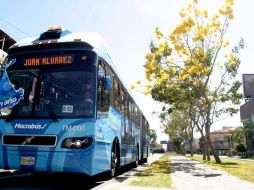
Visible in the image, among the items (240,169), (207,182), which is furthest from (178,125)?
(207,182)

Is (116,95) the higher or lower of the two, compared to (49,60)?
lower

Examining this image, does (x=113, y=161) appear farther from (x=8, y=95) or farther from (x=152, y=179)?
(x=8, y=95)

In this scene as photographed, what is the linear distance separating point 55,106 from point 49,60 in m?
1.25

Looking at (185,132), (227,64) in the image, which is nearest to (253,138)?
(185,132)

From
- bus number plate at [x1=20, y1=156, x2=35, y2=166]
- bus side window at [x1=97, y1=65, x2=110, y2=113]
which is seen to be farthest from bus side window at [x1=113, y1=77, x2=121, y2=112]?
bus number plate at [x1=20, y1=156, x2=35, y2=166]

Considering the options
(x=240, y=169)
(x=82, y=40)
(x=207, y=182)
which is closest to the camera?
(x=82, y=40)

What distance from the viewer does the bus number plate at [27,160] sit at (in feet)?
26.2

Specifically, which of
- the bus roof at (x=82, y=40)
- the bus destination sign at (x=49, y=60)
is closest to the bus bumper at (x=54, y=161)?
the bus destination sign at (x=49, y=60)

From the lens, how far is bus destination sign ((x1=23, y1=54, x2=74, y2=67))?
8570 mm

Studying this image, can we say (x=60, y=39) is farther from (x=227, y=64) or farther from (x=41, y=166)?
(x=227, y=64)

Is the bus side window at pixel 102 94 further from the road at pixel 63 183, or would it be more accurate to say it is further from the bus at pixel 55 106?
the road at pixel 63 183

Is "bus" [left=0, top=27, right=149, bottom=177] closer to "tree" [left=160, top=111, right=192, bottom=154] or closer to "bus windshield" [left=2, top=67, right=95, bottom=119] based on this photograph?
"bus windshield" [left=2, top=67, right=95, bottom=119]

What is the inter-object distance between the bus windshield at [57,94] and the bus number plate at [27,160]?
952 millimetres

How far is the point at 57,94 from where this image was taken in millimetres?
8180
